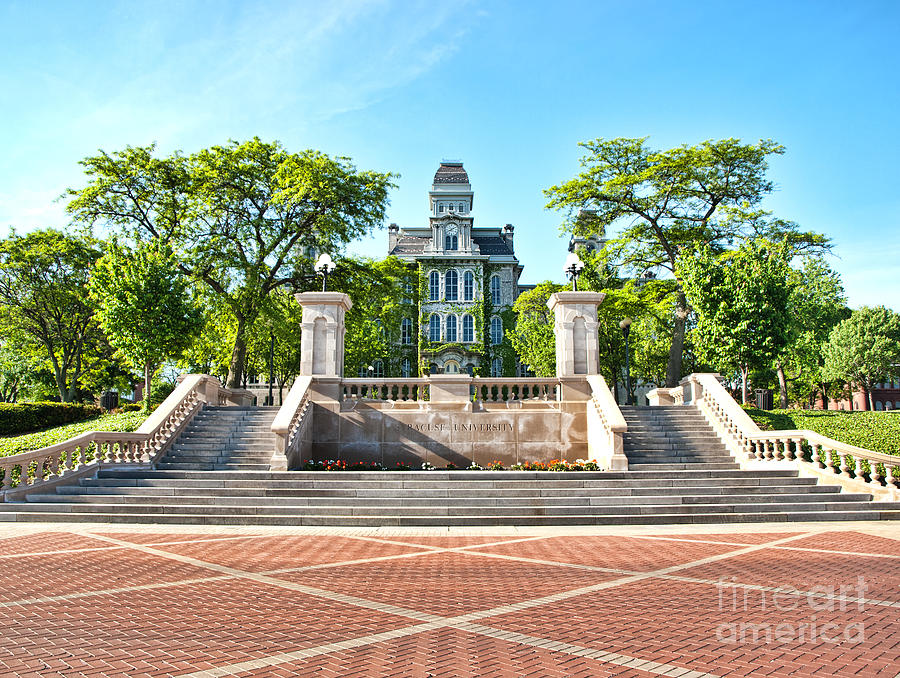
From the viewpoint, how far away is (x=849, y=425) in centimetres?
1905

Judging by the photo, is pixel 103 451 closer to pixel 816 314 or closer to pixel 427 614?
pixel 427 614

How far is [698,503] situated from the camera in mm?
12492

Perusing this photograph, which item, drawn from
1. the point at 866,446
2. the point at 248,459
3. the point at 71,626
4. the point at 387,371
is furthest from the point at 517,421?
the point at 387,371

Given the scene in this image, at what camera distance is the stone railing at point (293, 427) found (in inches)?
573

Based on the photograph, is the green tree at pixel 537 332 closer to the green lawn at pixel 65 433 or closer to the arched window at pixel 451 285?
the arched window at pixel 451 285

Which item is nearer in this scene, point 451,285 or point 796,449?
point 796,449

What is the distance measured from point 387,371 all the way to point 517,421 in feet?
131

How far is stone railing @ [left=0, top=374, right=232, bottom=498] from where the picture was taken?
42.5 ft

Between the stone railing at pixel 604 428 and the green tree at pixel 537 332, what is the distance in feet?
75.6

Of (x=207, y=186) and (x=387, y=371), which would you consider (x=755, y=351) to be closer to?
(x=207, y=186)

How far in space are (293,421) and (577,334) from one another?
8749 millimetres

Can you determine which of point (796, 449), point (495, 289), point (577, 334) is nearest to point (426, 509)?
point (577, 334)

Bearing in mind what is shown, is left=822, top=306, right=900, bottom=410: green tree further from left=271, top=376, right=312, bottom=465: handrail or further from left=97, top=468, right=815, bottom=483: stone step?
left=271, top=376, right=312, bottom=465: handrail

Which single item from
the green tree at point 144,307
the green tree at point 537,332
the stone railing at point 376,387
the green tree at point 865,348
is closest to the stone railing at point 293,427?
the stone railing at point 376,387
